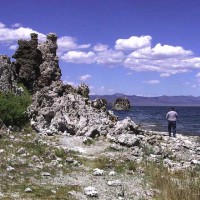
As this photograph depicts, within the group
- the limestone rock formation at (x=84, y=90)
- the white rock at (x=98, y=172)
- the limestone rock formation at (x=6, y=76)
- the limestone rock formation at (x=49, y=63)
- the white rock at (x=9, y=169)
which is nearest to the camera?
the white rock at (x=9, y=169)

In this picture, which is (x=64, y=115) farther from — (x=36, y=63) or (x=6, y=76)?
(x=36, y=63)

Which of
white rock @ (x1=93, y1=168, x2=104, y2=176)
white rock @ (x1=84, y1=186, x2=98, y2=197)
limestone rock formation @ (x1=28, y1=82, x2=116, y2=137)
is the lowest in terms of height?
white rock @ (x1=84, y1=186, x2=98, y2=197)

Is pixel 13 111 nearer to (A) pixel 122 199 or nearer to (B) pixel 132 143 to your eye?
(B) pixel 132 143

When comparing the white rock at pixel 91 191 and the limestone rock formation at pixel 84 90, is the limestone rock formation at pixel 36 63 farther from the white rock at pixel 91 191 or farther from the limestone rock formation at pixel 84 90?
the white rock at pixel 91 191

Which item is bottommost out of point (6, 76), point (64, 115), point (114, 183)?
point (114, 183)

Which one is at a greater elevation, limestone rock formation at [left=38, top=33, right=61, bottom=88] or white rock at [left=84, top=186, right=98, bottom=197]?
limestone rock formation at [left=38, top=33, right=61, bottom=88]

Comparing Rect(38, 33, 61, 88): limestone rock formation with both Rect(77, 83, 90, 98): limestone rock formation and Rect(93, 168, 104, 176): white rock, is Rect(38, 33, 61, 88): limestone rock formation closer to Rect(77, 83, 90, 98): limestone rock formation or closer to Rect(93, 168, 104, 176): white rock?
Rect(77, 83, 90, 98): limestone rock formation

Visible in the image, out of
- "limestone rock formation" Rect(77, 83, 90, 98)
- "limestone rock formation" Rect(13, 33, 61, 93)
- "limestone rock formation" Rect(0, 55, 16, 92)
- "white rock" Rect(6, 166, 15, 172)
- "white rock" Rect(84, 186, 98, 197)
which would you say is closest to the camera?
"white rock" Rect(84, 186, 98, 197)

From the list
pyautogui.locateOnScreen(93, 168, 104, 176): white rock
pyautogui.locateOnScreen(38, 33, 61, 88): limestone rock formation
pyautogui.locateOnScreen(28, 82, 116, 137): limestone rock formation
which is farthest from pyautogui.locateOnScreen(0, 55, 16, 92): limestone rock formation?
pyautogui.locateOnScreen(93, 168, 104, 176): white rock

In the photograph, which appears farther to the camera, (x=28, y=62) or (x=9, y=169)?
(x=28, y=62)

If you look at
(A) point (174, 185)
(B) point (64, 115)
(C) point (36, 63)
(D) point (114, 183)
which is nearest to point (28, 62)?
(C) point (36, 63)

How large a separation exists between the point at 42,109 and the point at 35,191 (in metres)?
16.2

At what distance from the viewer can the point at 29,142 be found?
26.8 meters

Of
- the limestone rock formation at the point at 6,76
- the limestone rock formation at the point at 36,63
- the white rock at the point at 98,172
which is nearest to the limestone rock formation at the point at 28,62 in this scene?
the limestone rock formation at the point at 36,63
